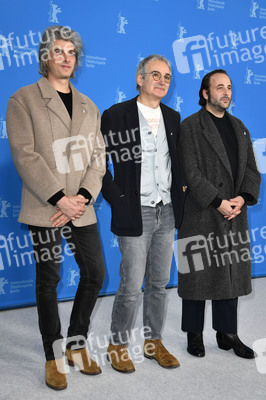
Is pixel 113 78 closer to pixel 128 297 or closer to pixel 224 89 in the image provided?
pixel 224 89

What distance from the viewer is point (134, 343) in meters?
2.34

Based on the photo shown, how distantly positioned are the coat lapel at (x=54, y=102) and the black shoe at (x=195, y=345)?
1.26 m

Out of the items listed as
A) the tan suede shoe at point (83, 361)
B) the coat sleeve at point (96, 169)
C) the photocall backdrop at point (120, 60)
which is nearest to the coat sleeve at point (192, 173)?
the coat sleeve at point (96, 169)

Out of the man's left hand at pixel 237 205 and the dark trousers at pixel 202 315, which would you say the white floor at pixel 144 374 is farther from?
the man's left hand at pixel 237 205

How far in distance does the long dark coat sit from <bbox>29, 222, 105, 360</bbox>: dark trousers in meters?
0.49

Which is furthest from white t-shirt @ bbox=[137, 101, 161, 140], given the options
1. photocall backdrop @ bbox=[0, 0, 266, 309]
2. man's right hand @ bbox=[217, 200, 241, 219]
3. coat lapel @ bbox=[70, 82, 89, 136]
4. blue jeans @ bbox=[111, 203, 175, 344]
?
photocall backdrop @ bbox=[0, 0, 266, 309]

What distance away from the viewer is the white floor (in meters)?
1.81

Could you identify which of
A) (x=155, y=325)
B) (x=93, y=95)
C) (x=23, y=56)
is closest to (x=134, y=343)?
(x=155, y=325)

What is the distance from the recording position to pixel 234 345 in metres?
2.22

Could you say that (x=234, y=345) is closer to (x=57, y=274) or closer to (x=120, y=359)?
(x=120, y=359)

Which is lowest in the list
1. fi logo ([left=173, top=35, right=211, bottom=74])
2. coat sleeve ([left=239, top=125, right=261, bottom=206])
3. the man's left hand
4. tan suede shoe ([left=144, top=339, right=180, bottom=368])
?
tan suede shoe ([left=144, top=339, right=180, bottom=368])

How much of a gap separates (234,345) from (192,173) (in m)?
0.94

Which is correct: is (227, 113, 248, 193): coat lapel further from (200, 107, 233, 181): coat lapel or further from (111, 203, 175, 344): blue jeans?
(111, 203, 175, 344): blue jeans

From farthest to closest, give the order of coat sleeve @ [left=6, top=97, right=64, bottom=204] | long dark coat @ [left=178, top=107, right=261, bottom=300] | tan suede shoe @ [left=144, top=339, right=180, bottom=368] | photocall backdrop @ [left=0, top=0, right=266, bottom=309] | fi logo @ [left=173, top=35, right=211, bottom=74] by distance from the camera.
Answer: fi logo @ [left=173, top=35, right=211, bottom=74] → photocall backdrop @ [left=0, top=0, right=266, bottom=309] → long dark coat @ [left=178, top=107, right=261, bottom=300] → tan suede shoe @ [left=144, top=339, right=180, bottom=368] → coat sleeve @ [left=6, top=97, right=64, bottom=204]
